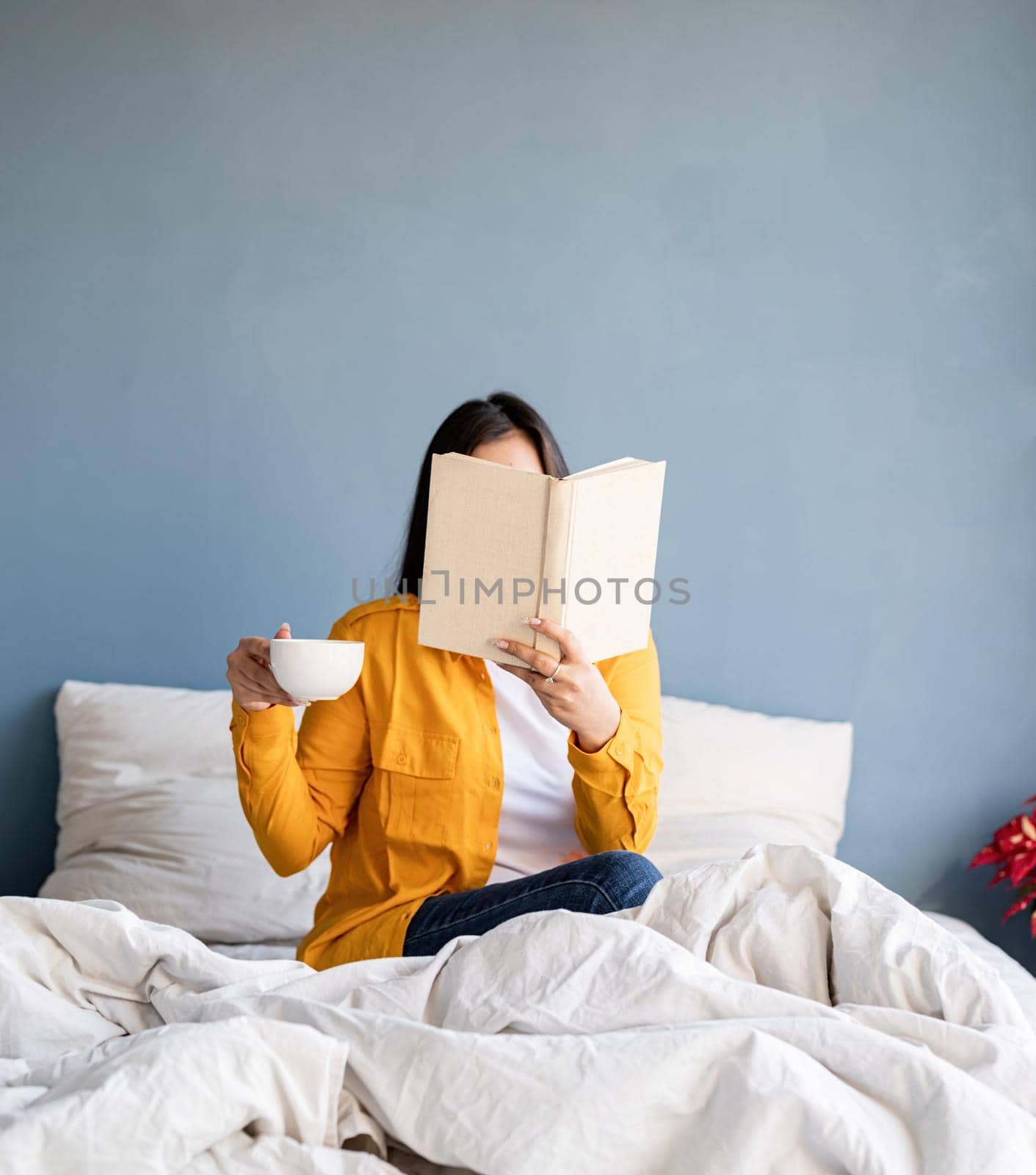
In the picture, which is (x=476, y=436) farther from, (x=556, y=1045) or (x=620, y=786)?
(x=556, y=1045)

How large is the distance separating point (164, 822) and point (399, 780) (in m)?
0.62

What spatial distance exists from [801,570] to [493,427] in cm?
94

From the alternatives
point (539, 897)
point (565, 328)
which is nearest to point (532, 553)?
point (539, 897)

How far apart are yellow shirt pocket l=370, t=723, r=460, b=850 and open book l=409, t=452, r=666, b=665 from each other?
21cm

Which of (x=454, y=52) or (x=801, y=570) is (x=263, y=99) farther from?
(x=801, y=570)

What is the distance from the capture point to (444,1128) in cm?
74

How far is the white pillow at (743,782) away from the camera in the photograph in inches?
74.9

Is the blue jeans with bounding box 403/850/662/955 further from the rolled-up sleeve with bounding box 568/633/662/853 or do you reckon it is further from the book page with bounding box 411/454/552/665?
the book page with bounding box 411/454/552/665

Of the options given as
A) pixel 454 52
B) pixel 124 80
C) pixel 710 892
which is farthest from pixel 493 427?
pixel 124 80

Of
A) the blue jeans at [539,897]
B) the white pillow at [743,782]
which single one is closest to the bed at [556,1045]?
the blue jeans at [539,897]

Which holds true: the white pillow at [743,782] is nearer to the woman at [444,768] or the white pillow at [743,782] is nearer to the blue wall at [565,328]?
the blue wall at [565,328]

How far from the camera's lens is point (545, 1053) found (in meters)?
0.76

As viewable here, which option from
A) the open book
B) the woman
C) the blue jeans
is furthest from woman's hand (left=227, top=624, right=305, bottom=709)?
the blue jeans

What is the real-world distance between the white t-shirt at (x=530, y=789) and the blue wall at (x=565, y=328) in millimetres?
742
